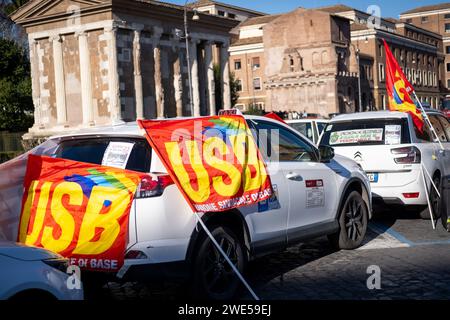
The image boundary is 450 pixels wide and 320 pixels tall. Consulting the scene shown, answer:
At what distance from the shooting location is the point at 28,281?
380 centimetres

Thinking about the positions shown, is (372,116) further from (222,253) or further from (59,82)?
(59,82)

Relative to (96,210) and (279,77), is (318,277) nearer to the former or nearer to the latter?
(96,210)

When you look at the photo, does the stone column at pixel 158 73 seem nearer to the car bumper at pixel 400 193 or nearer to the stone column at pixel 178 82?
the stone column at pixel 178 82

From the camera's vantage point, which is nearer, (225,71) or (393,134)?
(393,134)

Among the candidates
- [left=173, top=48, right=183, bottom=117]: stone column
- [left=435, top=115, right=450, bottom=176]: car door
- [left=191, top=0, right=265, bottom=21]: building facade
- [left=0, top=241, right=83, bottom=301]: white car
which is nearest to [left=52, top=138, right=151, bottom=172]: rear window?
[left=0, top=241, right=83, bottom=301]: white car

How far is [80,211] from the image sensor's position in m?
5.23

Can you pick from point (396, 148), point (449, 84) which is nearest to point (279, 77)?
point (449, 84)

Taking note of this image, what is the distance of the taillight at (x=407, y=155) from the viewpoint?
9727 millimetres

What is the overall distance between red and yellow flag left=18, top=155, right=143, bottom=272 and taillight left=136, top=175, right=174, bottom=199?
52 millimetres

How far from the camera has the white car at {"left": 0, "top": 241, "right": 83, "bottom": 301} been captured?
3715 mm

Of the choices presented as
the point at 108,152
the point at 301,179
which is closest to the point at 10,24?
the point at 301,179

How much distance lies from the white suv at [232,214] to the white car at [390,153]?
1671 mm


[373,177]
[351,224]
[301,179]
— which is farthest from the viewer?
[373,177]

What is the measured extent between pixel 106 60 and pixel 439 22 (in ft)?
318
